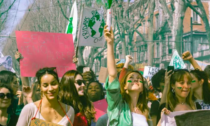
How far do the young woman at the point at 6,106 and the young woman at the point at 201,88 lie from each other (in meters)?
1.94

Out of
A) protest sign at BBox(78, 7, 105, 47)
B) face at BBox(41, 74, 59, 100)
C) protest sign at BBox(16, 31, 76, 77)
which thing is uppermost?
protest sign at BBox(78, 7, 105, 47)

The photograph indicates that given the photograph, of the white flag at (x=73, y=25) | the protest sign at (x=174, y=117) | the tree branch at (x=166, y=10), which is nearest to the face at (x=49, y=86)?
the protest sign at (x=174, y=117)

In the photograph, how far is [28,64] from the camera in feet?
16.3

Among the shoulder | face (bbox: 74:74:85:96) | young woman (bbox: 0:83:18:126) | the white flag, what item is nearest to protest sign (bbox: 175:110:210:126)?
the shoulder

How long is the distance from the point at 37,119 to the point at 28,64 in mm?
1619

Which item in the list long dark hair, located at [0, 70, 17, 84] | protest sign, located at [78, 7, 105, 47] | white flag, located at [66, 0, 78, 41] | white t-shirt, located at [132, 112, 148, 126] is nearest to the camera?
white t-shirt, located at [132, 112, 148, 126]

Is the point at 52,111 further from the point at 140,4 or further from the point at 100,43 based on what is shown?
the point at 140,4

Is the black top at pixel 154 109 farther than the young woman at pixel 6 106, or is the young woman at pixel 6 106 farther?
the black top at pixel 154 109

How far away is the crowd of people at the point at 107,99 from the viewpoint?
3463 millimetres

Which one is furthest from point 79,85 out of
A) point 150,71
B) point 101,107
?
point 150,71

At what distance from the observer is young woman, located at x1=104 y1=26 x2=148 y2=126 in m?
3.43

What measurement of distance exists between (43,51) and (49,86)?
1.72m

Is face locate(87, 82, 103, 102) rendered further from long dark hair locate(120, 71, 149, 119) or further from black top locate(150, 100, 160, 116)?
long dark hair locate(120, 71, 149, 119)

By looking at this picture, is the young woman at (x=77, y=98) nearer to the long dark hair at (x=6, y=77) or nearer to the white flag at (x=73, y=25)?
the long dark hair at (x=6, y=77)
